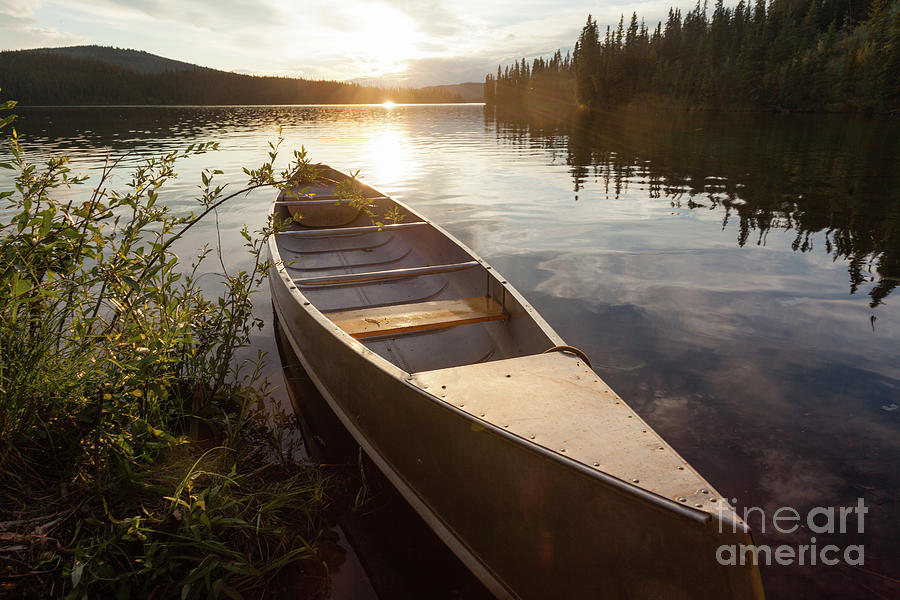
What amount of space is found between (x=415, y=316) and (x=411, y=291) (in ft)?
5.89

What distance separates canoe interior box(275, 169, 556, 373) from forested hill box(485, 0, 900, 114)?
232ft

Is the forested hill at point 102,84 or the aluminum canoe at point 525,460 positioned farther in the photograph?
the forested hill at point 102,84

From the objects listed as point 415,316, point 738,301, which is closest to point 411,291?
point 415,316

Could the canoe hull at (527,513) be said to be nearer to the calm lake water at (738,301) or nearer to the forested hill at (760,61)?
the calm lake water at (738,301)

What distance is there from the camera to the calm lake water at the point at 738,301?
4.19 m

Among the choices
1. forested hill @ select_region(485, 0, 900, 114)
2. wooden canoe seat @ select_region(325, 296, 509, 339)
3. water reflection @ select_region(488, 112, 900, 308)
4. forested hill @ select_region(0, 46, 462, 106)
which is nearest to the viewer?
wooden canoe seat @ select_region(325, 296, 509, 339)

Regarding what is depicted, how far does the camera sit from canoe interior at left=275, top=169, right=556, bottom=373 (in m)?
5.28

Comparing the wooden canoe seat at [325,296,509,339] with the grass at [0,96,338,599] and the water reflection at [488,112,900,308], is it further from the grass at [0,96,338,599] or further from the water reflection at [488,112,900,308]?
the water reflection at [488,112,900,308]

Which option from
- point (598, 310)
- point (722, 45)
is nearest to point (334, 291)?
point (598, 310)

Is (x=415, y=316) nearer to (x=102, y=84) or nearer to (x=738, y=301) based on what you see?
(x=738, y=301)

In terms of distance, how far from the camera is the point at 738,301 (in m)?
7.94

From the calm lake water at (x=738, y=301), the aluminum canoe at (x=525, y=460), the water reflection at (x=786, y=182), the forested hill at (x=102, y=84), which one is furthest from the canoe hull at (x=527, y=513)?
the forested hill at (x=102, y=84)

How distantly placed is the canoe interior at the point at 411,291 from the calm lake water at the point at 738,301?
133cm

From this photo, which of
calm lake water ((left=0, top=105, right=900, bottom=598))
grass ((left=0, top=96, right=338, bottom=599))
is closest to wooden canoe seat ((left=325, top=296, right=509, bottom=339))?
calm lake water ((left=0, top=105, right=900, bottom=598))
